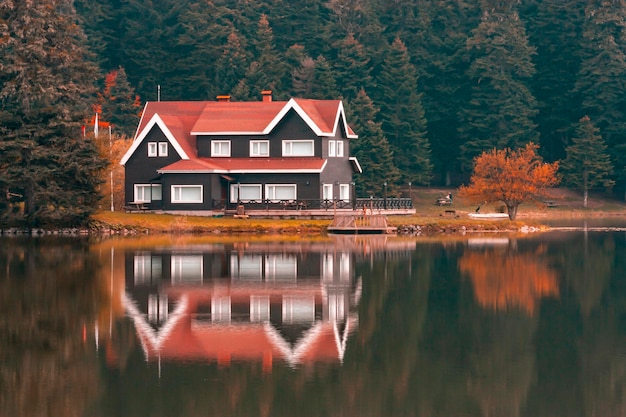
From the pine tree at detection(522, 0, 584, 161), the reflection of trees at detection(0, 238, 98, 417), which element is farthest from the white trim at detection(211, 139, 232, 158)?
Result: the pine tree at detection(522, 0, 584, 161)

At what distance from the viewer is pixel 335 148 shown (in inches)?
2972

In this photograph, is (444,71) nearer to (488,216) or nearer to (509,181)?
(509,181)

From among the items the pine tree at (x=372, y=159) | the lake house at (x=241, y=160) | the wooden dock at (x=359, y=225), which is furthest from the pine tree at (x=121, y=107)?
the wooden dock at (x=359, y=225)

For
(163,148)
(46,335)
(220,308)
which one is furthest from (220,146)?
(46,335)

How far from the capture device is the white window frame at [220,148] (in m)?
74.3

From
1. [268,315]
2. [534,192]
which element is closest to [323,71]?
[534,192]

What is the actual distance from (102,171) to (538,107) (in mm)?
53685

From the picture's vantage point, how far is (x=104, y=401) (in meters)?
21.5

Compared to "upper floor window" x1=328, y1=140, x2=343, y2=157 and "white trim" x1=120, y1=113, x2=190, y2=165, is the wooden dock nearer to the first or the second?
"upper floor window" x1=328, y1=140, x2=343, y2=157

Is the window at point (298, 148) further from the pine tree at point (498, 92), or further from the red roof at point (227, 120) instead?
the pine tree at point (498, 92)

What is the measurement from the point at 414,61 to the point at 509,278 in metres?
72.1

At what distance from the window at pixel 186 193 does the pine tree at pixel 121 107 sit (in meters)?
32.2

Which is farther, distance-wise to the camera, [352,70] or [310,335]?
[352,70]

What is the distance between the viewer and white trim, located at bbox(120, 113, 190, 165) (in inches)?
2889
